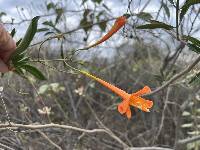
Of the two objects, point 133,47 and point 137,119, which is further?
point 133,47

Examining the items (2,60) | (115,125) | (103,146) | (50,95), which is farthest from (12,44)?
(115,125)

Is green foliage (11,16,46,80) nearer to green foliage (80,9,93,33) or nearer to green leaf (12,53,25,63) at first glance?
green leaf (12,53,25,63)

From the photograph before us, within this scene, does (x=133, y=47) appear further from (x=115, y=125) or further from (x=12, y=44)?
(x=12, y=44)

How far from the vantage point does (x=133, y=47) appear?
694 cm

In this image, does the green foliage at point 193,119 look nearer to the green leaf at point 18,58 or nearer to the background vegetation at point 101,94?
the background vegetation at point 101,94

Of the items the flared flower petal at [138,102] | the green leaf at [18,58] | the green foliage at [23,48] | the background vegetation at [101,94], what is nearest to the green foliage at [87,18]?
the background vegetation at [101,94]

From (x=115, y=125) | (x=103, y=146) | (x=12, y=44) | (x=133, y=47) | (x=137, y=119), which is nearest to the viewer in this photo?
(x=12, y=44)

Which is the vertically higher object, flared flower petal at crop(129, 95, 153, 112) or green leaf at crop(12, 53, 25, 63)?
green leaf at crop(12, 53, 25, 63)

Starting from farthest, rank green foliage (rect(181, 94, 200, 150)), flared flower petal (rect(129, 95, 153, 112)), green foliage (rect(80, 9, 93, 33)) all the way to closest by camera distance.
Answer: green foliage (rect(181, 94, 200, 150)) < green foliage (rect(80, 9, 93, 33)) < flared flower petal (rect(129, 95, 153, 112))

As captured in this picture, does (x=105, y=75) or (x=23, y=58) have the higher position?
(x=23, y=58)

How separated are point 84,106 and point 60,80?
46cm

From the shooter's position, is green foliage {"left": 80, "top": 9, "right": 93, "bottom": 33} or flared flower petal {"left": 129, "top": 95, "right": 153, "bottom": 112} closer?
flared flower petal {"left": 129, "top": 95, "right": 153, "bottom": 112}

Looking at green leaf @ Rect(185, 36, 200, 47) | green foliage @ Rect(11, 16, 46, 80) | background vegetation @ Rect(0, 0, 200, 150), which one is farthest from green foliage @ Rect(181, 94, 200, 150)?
green foliage @ Rect(11, 16, 46, 80)

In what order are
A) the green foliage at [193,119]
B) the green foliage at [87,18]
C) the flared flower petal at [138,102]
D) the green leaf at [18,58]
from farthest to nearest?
the green foliage at [193,119] → the green foliage at [87,18] → the green leaf at [18,58] → the flared flower petal at [138,102]
